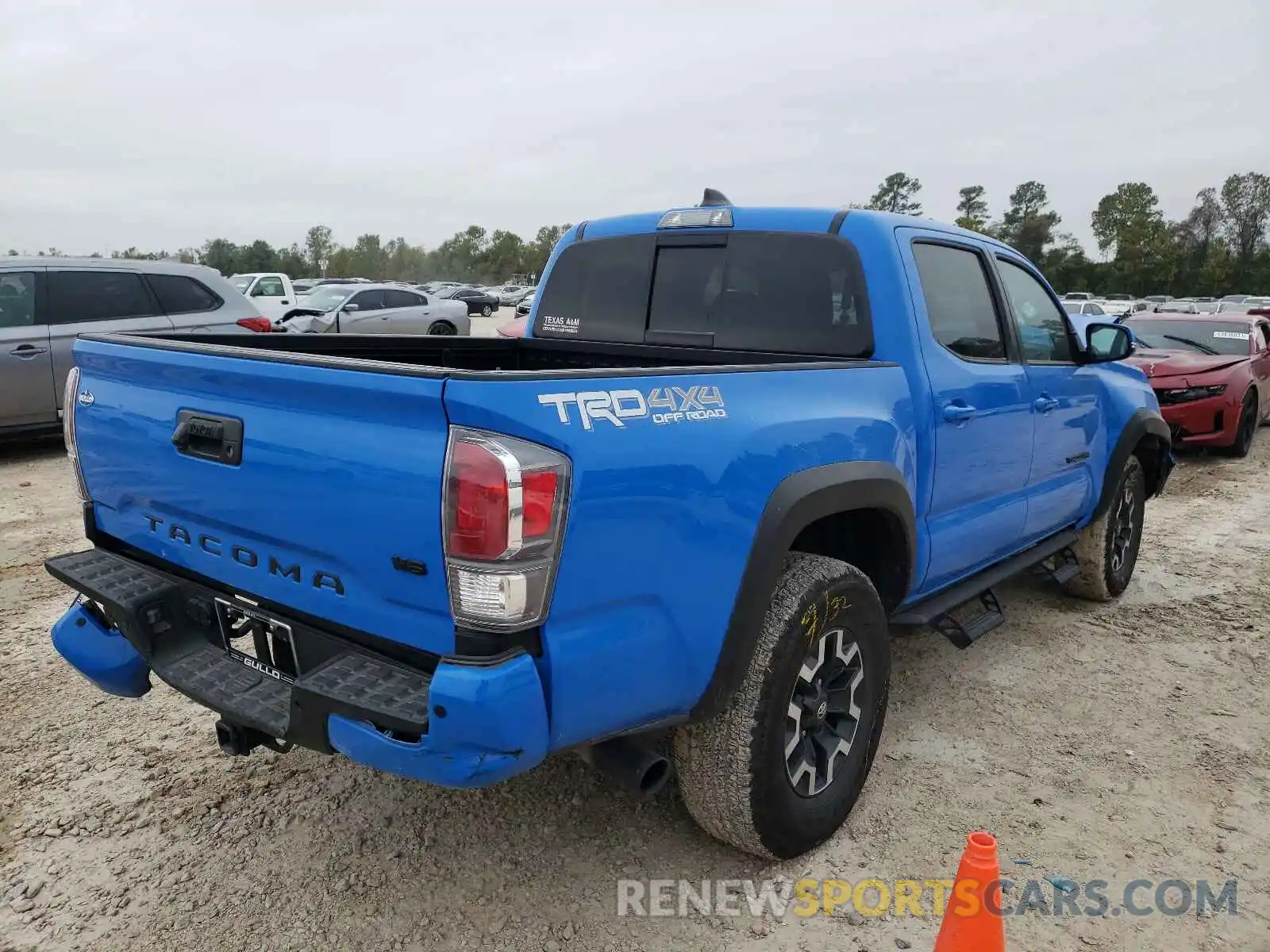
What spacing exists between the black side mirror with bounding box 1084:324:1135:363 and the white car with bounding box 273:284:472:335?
15.0m

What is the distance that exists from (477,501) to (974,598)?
2685 millimetres

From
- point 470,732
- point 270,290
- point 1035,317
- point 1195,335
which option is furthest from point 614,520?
point 270,290

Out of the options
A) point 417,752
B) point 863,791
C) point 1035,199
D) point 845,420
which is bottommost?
point 863,791

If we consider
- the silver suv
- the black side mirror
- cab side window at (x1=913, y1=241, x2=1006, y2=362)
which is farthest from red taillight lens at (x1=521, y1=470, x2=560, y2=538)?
the silver suv

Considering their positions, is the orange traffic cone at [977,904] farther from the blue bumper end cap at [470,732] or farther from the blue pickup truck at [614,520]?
the blue bumper end cap at [470,732]

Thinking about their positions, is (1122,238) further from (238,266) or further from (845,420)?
(845,420)

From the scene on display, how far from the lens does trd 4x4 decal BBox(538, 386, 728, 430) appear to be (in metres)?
1.95

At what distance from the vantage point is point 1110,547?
493 cm

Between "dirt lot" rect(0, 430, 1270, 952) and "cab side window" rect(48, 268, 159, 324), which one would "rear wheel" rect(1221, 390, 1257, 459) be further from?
"cab side window" rect(48, 268, 159, 324)

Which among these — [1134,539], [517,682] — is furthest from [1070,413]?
[517,682]

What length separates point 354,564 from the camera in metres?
2.04

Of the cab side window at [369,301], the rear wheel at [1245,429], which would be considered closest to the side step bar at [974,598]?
the rear wheel at [1245,429]

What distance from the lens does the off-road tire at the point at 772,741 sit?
2.42 meters

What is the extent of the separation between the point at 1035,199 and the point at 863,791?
10992 centimetres
